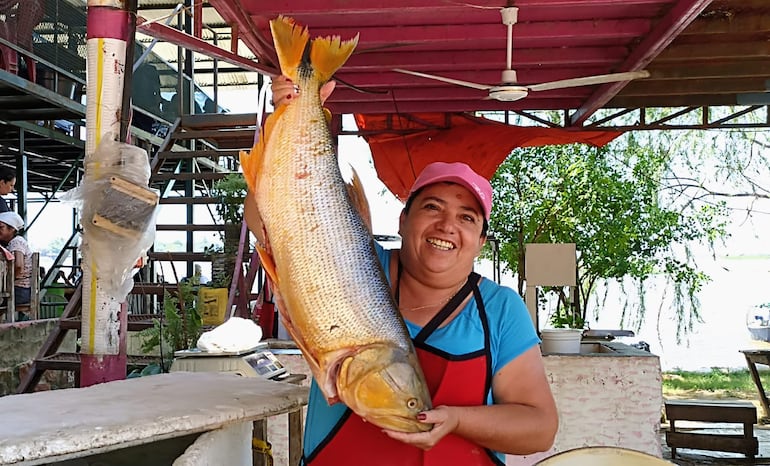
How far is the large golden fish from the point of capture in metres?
1.56

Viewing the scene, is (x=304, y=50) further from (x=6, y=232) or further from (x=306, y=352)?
(x=6, y=232)

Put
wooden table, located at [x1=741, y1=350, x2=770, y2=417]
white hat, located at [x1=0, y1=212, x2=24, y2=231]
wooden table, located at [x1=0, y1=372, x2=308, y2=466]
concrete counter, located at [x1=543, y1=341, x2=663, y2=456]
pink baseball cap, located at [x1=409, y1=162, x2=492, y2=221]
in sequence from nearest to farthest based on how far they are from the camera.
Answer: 1. wooden table, located at [x1=0, y1=372, x2=308, y2=466]
2. pink baseball cap, located at [x1=409, y1=162, x2=492, y2=221]
3. concrete counter, located at [x1=543, y1=341, x2=663, y2=456]
4. white hat, located at [x1=0, y1=212, x2=24, y2=231]
5. wooden table, located at [x1=741, y1=350, x2=770, y2=417]

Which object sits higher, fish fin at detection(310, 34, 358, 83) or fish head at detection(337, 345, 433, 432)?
fish fin at detection(310, 34, 358, 83)

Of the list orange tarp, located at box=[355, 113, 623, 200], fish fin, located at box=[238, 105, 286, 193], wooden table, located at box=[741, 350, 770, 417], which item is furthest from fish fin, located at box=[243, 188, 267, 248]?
wooden table, located at box=[741, 350, 770, 417]

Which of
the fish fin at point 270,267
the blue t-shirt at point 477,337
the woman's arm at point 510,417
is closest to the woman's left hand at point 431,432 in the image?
the woman's arm at point 510,417

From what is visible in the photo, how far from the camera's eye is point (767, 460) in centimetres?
684

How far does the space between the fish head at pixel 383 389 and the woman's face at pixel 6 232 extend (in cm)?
635

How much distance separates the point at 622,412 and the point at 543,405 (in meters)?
3.68

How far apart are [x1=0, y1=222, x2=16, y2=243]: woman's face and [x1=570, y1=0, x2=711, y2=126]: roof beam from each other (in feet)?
18.7

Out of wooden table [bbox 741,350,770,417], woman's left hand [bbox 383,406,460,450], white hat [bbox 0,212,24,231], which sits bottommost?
wooden table [bbox 741,350,770,417]

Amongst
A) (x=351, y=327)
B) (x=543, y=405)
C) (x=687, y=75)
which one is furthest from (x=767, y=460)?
(x=351, y=327)

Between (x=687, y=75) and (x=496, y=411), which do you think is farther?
(x=687, y=75)

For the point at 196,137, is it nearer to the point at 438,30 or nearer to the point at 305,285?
the point at 438,30

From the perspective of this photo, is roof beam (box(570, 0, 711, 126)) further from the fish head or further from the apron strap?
the fish head
